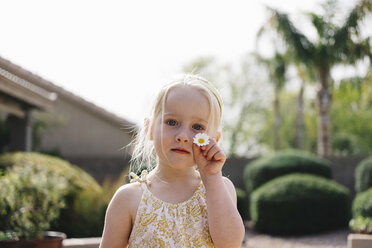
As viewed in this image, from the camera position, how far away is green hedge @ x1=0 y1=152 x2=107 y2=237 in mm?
7883

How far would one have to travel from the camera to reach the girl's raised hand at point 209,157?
1835 mm

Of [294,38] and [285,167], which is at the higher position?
[294,38]

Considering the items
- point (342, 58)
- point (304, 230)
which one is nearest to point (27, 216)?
point (304, 230)

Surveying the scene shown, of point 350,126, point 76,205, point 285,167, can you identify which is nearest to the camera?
point 76,205

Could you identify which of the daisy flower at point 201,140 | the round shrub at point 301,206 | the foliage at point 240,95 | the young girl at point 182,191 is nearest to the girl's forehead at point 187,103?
the young girl at point 182,191

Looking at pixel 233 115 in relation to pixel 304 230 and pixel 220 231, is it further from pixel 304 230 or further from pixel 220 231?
pixel 220 231

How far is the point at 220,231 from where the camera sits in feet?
5.92

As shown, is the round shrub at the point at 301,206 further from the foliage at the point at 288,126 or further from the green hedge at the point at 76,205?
the foliage at the point at 288,126

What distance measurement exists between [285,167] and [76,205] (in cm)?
599

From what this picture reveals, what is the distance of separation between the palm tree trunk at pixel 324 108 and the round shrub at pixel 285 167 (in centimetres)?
364

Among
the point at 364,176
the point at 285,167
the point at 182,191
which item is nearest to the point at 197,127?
the point at 182,191

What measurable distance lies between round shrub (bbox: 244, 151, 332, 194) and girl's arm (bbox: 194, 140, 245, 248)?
10447 millimetres

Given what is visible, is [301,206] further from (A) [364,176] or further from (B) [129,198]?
(B) [129,198]

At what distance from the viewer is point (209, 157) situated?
1.84 metres
